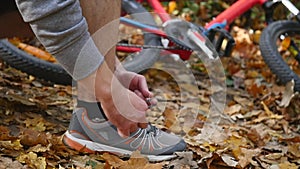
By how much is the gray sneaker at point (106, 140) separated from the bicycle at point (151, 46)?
75cm

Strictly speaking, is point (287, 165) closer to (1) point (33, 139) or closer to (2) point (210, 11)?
(1) point (33, 139)

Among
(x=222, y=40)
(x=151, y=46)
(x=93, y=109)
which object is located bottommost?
(x=93, y=109)

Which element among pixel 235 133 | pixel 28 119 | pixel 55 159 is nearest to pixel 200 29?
pixel 235 133

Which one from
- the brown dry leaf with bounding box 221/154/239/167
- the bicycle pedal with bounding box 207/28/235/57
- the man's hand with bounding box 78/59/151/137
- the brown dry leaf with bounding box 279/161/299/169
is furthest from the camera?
the bicycle pedal with bounding box 207/28/235/57

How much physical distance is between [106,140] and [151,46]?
1038mm

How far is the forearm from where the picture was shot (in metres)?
1.26

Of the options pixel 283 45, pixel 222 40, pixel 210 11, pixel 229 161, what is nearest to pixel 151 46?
pixel 222 40

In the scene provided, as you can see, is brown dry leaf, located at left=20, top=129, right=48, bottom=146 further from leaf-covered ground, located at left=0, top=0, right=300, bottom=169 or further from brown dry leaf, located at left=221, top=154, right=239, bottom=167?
brown dry leaf, located at left=221, top=154, right=239, bottom=167

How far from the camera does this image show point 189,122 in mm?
2295

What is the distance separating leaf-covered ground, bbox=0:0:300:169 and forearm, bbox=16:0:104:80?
34 cm

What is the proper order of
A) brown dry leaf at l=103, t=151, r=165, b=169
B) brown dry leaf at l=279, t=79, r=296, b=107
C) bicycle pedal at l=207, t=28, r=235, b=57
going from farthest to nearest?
bicycle pedal at l=207, t=28, r=235, b=57 → brown dry leaf at l=279, t=79, r=296, b=107 → brown dry leaf at l=103, t=151, r=165, b=169

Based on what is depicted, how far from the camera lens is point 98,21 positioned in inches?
58.4

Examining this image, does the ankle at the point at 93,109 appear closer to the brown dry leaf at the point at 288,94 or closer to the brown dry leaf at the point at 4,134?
the brown dry leaf at the point at 4,134

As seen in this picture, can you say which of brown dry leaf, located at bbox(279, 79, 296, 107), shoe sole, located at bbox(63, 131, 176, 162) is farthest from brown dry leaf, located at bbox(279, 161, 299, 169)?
brown dry leaf, located at bbox(279, 79, 296, 107)
